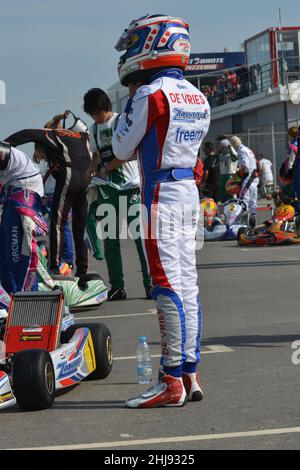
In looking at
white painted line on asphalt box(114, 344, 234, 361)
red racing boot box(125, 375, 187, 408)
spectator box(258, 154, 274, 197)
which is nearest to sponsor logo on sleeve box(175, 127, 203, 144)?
red racing boot box(125, 375, 187, 408)

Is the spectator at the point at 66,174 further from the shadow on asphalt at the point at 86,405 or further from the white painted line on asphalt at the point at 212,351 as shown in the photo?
the shadow on asphalt at the point at 86,405

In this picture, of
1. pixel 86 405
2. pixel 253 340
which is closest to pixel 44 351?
pixel 86 405

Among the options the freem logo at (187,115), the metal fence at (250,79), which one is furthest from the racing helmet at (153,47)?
the metal fence at (250,79)

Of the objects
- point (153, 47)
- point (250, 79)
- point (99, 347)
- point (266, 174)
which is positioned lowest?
point (99, 347)

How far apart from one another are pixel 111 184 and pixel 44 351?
513cm

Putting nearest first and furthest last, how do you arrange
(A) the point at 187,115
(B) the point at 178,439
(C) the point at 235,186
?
(B) the point at 178,439 → (A) the point at 187,115 → (C) the point at 235,186

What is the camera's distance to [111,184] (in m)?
10.5

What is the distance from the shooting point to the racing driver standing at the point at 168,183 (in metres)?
5.51

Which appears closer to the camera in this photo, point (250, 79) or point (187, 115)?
point (187, 115)

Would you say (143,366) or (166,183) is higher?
(166,183)

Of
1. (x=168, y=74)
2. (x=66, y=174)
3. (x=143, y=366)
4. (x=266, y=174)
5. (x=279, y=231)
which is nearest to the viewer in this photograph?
(x=168, y=74)

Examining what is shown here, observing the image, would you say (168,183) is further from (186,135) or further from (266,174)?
(266,174)
